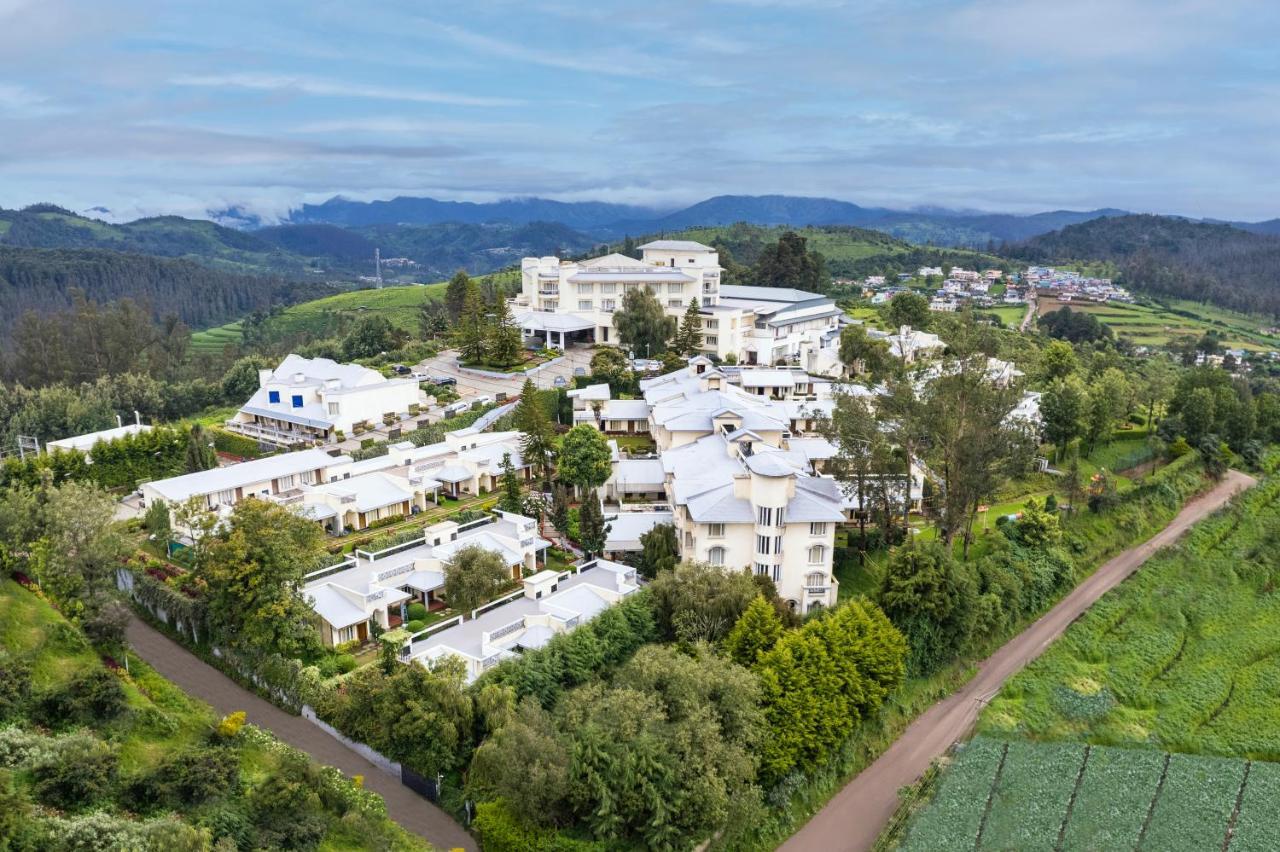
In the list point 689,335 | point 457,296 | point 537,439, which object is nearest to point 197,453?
point 537,439

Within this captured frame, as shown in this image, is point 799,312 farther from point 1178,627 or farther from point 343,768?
point 343,768

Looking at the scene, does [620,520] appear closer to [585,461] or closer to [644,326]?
[585,461]

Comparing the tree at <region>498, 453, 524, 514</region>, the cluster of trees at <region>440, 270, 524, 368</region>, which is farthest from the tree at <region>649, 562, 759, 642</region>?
the cluster of trees at <region>440, 270, 524, 368</region>

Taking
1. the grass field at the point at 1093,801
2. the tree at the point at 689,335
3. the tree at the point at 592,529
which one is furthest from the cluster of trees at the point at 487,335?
the grass field at the point at 1093,801

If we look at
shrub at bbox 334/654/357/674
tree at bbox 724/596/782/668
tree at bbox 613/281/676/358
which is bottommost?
shrub at bbox 334/654/357/674

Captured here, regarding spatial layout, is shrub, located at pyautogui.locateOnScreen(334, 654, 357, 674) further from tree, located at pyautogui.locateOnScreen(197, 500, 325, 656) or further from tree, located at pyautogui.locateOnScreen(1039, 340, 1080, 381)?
tree, located at pyautogui.locateOnScreen(1039, 340, 1080, 381)

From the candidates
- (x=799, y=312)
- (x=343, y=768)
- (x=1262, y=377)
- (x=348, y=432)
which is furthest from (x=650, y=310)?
(x=1262, y=377)

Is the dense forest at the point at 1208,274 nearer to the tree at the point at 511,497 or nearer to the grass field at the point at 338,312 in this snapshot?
the grass field at the point at 338,312

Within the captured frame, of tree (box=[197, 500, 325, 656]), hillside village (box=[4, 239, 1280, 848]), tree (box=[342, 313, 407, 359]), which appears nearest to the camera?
hillside village (box=[4, 239, 1280, 848])
